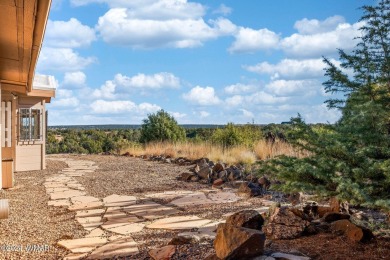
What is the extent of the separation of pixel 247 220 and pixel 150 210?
2344mm

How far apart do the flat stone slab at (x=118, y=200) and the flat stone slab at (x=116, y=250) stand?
220 centimetres

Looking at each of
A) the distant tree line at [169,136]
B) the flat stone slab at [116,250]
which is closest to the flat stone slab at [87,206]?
the flat stone slab at [116,250]

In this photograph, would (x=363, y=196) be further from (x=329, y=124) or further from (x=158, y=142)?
(x=158, y=142)

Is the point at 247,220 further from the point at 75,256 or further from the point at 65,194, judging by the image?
the point at 65,194

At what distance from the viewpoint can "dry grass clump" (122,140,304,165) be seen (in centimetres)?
1186

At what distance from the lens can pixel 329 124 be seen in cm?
409

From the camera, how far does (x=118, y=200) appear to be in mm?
6836

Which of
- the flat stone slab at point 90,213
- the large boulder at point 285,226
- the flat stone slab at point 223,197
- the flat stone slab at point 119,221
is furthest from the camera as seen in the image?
the flat stone slab at point 223,197

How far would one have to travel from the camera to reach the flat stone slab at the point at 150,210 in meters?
5.61

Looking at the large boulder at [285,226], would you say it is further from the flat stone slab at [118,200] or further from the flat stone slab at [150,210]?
the flat stone slab at [118,200]

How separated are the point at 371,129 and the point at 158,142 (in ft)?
49.3

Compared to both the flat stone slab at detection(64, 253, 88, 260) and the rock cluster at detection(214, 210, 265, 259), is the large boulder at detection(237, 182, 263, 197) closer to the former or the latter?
the flat stone slab at detection(64, 253, 88, 260)

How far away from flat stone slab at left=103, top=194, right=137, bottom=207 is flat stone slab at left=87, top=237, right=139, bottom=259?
7.22 ft

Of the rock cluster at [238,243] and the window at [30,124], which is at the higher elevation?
the window at [30,124]
